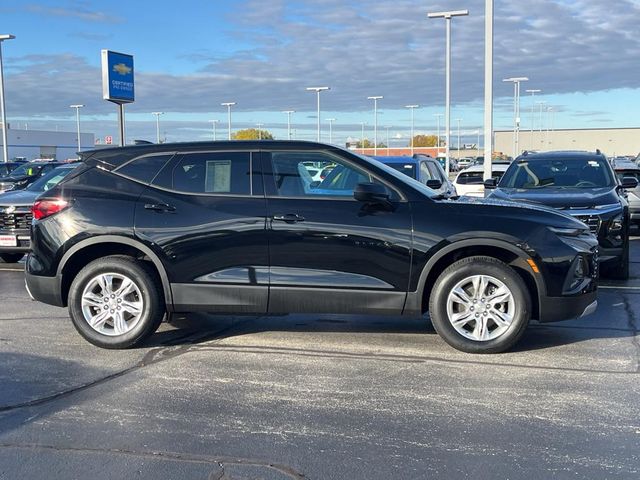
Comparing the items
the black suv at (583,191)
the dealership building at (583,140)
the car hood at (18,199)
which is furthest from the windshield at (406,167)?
the dealership building at (583,140)

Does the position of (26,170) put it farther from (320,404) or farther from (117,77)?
(320,404)

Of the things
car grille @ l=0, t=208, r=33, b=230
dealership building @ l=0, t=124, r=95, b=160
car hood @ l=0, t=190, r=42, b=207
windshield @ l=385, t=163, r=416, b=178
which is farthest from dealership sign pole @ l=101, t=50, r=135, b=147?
dealership building @ l=0, t=124, r=95, b=160

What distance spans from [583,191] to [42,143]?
12335 centimetres

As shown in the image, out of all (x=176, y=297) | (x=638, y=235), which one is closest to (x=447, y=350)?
(x=176, y=297)

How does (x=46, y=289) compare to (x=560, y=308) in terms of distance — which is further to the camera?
(x=46, y=289)

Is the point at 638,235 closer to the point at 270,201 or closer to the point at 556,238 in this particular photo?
the point at 556,238

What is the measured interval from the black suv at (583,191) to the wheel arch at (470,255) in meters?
2.95

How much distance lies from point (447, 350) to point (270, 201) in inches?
81.3

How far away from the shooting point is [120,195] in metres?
6.40

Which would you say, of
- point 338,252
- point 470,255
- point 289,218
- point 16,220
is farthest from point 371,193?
point 16,220

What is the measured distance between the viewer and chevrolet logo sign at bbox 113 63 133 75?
50.0 ft

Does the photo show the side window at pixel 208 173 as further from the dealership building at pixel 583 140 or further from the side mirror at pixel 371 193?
the dealership building at pixel 583 140

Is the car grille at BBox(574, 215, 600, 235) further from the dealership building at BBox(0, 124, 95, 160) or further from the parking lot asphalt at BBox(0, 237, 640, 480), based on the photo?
the dealership building at BBox(0, 124, 95, 160)

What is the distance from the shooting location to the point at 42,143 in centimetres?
12069
